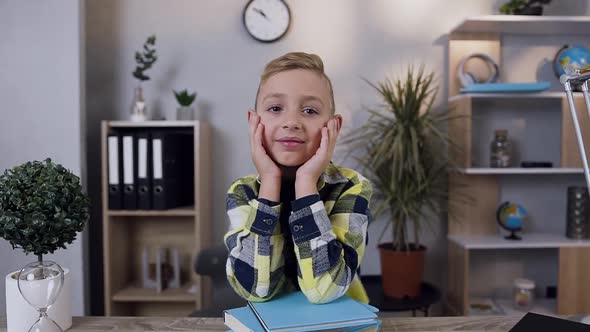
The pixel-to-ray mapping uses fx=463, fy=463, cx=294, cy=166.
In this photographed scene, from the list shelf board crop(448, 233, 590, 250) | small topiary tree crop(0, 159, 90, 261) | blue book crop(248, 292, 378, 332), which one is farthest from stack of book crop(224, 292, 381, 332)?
shelf board crop(448, 233, 590, 250)

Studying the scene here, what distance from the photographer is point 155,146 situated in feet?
7.73

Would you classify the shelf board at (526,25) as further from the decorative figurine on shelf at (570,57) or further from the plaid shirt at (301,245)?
the plaid shirt at (301,245)

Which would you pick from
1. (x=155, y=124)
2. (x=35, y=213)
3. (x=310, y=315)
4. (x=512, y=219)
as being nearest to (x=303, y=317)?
(x=310, y=315)

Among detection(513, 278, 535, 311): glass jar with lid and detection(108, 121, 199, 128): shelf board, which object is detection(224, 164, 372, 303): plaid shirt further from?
detection(513, 278, 535, 311): glass jar with lid

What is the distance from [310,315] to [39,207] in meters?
0.57

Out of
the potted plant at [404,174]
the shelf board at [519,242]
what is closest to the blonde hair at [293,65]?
the potted plant at [404,174]

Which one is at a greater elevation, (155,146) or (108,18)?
(108,18)

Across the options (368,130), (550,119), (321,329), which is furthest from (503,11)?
(321,329)

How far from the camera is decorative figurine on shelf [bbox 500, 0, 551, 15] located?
8.16ft

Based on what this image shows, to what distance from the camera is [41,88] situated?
2.36 metres

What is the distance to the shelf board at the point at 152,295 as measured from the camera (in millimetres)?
2399

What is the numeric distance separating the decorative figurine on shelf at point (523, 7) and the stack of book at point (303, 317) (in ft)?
7.35

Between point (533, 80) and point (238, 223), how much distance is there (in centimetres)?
240

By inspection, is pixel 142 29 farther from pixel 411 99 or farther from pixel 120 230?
pixel 411 99
